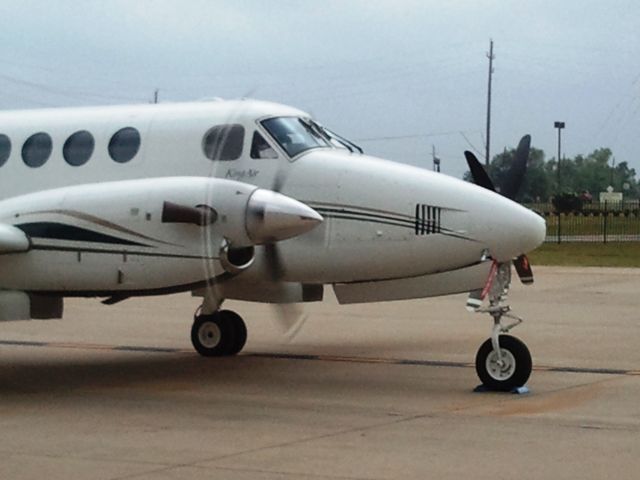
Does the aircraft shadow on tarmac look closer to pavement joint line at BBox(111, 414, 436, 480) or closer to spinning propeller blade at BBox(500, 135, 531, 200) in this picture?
pavement joint line at BBox(111, 414, 436, 480)

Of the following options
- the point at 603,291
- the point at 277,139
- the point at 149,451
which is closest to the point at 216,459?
the point at 149,451

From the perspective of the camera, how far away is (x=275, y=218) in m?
12.8

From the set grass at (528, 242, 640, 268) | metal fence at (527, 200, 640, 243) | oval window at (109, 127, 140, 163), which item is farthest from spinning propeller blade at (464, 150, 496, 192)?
metal fence at (527, 200, 640, 243)

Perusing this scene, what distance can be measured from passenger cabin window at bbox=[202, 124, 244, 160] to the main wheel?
3.54m

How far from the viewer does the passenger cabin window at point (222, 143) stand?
14594mm

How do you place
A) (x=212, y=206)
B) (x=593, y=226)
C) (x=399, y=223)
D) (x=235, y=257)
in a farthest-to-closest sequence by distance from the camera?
(x=593, y=226)
(x=399, y=223)
(x=235, y=257)
(x=212, y=206)

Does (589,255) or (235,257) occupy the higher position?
(589,255)

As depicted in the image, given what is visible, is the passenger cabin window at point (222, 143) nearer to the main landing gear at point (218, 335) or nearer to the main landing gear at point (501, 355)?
the main landing gear at point (501, 355)

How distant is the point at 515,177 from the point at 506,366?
2493mm

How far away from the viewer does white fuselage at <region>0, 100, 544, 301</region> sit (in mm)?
13125

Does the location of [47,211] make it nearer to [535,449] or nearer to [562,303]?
[535,449]

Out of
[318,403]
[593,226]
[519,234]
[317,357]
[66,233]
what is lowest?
[318,403]

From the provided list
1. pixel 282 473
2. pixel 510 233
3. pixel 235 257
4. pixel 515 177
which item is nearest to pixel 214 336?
pixel 235 257

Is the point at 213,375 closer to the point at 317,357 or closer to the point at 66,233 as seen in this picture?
the point at 317,357
